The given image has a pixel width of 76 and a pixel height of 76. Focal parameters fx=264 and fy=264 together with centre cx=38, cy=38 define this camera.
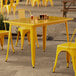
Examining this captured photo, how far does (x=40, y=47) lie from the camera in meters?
5.84

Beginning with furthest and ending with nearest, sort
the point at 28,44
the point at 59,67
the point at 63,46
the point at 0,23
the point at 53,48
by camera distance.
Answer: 1. the point at 0,23
2. the point at 28,44
3. the point at 53,48
4. the point at 59,67
5. the point at 63,46

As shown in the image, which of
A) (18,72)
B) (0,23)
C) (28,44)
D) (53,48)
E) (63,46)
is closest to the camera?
(63,46)

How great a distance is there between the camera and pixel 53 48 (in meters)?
5.75

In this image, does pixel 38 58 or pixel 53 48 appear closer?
pixel 38 58

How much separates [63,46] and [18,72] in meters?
0.81

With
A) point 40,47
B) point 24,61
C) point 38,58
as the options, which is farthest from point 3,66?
point 40,47

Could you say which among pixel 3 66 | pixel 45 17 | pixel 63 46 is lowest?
pixel 3 66

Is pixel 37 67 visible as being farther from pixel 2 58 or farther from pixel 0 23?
pixel 0 23

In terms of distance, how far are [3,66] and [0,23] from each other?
280 centimetres

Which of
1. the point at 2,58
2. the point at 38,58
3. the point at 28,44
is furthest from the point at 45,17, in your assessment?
the point at 28,44

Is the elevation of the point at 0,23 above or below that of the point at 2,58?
above

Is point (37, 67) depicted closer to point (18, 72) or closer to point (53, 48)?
point (18, 72)

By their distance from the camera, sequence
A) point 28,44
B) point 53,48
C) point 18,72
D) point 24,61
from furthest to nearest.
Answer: point 28,44 → point 53,48 → point 24,61 → point 18,72

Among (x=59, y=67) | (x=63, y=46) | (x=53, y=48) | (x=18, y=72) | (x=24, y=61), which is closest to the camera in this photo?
(x=63, y=46)
